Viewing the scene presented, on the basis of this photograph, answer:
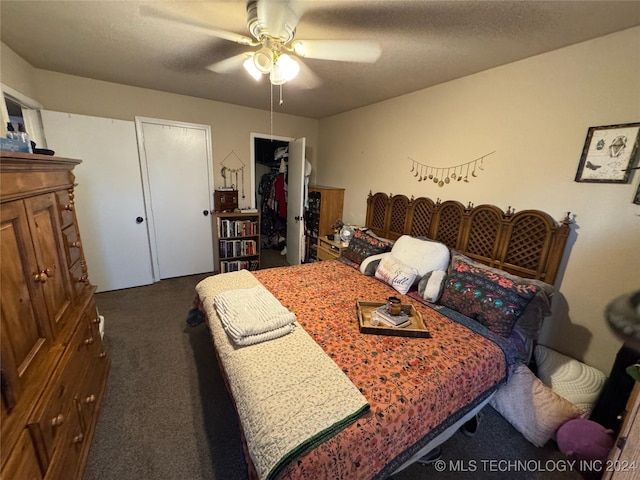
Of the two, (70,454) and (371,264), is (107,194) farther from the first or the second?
(371,264)

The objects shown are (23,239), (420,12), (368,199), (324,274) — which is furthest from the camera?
(368,199)

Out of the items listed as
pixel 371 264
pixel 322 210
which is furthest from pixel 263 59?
pixel 322 210

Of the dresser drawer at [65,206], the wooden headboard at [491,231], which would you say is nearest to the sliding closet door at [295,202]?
the wooden headboard at [491,231]

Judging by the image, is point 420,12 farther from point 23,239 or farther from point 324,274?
point 23,239

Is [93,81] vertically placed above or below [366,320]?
above

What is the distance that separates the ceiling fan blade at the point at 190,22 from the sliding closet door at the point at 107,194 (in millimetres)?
1869

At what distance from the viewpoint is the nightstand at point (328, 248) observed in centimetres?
334

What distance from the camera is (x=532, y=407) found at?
1.55m

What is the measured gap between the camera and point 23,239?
97cm

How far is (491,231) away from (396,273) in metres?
0.88

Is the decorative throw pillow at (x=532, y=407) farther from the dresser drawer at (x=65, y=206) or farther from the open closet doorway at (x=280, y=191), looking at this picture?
the dresser drawer at (x=65, y=206)

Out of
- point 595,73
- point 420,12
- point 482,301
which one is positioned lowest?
point 482,301

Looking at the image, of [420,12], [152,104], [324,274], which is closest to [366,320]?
[324,274]

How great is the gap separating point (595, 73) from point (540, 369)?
1.98 m
